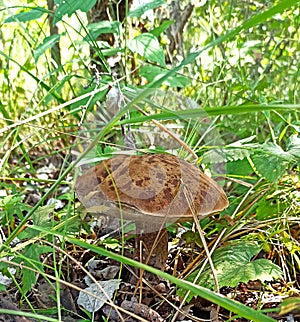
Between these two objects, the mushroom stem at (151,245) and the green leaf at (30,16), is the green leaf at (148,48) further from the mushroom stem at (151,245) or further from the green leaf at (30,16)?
the mushroom stem at (151,245)

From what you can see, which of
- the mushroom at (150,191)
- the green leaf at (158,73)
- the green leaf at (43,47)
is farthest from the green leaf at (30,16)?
the mushroom at (150,191)

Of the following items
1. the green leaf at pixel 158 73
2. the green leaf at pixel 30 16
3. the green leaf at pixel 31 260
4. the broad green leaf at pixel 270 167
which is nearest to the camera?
the green leaf at pixel 31 260

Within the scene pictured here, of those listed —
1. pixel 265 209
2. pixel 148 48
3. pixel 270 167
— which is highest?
pixel 148 48

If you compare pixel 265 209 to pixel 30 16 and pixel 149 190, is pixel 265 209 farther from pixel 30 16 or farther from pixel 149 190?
pixel 30 16

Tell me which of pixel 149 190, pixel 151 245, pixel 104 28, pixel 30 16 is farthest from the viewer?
pixel 104 28

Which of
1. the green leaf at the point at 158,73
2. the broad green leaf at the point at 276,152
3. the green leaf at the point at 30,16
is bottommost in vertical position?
the broad green leaf at the point at 276,152

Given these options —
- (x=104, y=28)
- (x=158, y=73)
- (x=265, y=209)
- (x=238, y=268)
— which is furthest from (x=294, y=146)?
(x=104, y=28)

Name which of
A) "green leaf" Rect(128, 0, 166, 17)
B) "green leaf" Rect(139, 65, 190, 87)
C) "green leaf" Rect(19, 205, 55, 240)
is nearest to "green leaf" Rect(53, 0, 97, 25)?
"green leaf" Rect(128, 0, 166, 17)

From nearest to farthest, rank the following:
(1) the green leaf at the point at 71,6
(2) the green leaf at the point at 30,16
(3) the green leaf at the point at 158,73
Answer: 1. (1) the green leaf at the point at 71,6
2. (2) the green leaf at the point at 30,16
3. (3) the green leaf at the point at 158,73

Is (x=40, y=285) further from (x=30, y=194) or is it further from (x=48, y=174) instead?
(x=48, y=174)
